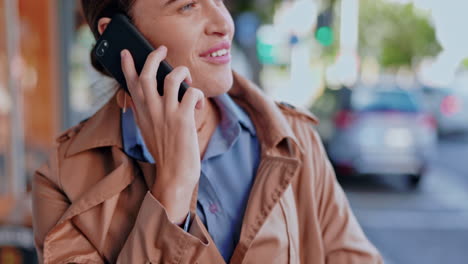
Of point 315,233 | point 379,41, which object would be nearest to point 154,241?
point 315,233

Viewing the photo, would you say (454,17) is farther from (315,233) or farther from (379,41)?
(379,41)

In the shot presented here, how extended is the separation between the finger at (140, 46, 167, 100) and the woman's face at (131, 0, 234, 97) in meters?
0.06

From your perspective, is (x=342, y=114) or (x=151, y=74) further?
(x=342, y=114)

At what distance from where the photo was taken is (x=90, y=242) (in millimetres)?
1323

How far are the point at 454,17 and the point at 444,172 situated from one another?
4.28m

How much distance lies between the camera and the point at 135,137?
143cm

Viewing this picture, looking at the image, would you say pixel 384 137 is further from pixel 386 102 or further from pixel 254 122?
pixel 254 122

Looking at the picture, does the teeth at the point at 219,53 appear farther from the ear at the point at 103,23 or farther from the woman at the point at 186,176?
the ear at the point at 103,23

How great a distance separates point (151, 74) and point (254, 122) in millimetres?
401

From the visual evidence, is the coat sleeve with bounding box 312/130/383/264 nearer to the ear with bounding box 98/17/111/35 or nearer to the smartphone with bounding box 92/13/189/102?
the smartphone with bounding box 92/13/189/102

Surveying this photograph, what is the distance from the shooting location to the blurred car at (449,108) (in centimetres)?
1339

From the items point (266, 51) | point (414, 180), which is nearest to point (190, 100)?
point (414, 180)

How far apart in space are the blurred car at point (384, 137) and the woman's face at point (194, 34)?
22.8 ft

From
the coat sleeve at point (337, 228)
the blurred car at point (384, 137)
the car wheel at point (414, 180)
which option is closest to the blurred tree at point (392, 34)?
the car wheel at point (414, 180)
